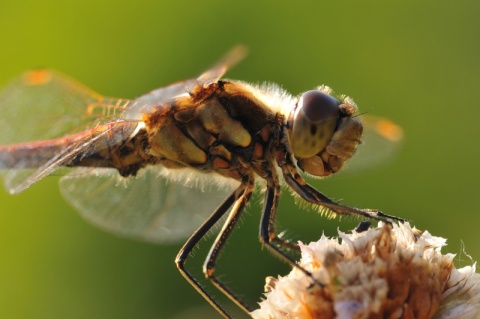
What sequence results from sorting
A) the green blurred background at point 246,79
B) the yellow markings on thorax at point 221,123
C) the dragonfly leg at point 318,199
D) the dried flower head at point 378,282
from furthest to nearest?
the green blurred background at point 246,79
the yellow markings on thorax at point 221,123
the dragonfly leg at point 318,199
the dried flower head at point 378,282

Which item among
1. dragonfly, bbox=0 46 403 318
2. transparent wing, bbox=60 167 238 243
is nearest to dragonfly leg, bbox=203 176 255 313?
dragonfly, bbox=0 46 403 318

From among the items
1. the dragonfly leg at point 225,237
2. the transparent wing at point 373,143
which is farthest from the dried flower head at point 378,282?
the transparent wing at point 373,143

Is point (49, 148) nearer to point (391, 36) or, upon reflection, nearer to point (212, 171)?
point (212, 171)

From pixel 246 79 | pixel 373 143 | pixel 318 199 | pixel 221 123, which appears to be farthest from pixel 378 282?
pixel 246 79

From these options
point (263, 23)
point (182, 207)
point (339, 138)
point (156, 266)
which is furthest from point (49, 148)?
point (263, 23)

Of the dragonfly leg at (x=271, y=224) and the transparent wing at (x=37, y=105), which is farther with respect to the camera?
the transparent wing at (x=37, y=105)

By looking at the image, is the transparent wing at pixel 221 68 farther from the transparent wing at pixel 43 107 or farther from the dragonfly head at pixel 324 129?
the transparent wing at pixel 43 107

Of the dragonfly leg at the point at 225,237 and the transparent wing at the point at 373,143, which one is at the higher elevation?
the transparent wing at the point at 373,143

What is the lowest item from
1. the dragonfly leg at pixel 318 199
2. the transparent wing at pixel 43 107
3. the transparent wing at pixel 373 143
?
the transparent wing at pixel 43 107
